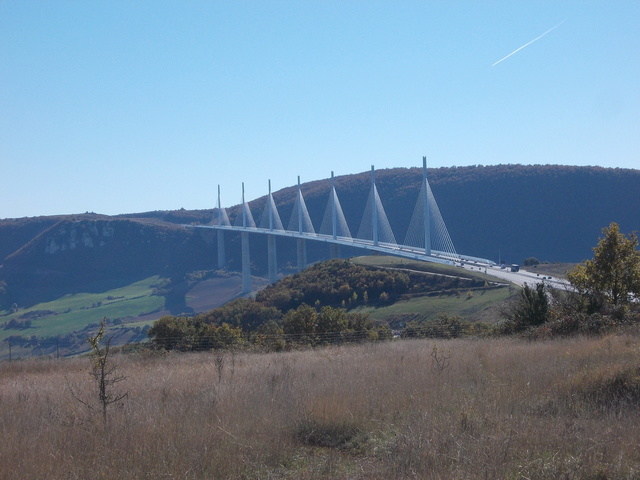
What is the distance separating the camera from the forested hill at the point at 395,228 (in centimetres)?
5816

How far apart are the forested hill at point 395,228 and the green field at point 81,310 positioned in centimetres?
438

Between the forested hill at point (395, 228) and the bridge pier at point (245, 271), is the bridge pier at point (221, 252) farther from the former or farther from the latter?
the bridge pier at point (245, 271)

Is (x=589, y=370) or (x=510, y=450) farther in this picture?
(x=589, y=370)

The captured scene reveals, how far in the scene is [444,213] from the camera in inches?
2653

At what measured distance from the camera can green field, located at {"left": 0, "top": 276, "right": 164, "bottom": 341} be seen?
4088 centimetres

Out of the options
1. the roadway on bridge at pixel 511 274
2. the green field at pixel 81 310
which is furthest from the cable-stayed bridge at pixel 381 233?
the green field at pixel 81 310

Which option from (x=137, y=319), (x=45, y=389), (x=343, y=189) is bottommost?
(x=137, y=319)

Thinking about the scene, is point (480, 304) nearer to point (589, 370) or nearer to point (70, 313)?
point (589, 370)

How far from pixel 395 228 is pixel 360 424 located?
203 ft

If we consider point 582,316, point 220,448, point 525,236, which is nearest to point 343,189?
point 525,236

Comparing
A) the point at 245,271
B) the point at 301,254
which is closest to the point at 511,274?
the point at 301,254

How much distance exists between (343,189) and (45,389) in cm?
7121

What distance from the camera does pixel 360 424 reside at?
4688mm

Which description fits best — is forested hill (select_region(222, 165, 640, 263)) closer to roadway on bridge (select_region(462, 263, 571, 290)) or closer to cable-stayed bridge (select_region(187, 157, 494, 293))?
cable-stayed bridge (select_region(187, 157, 494, 293))
